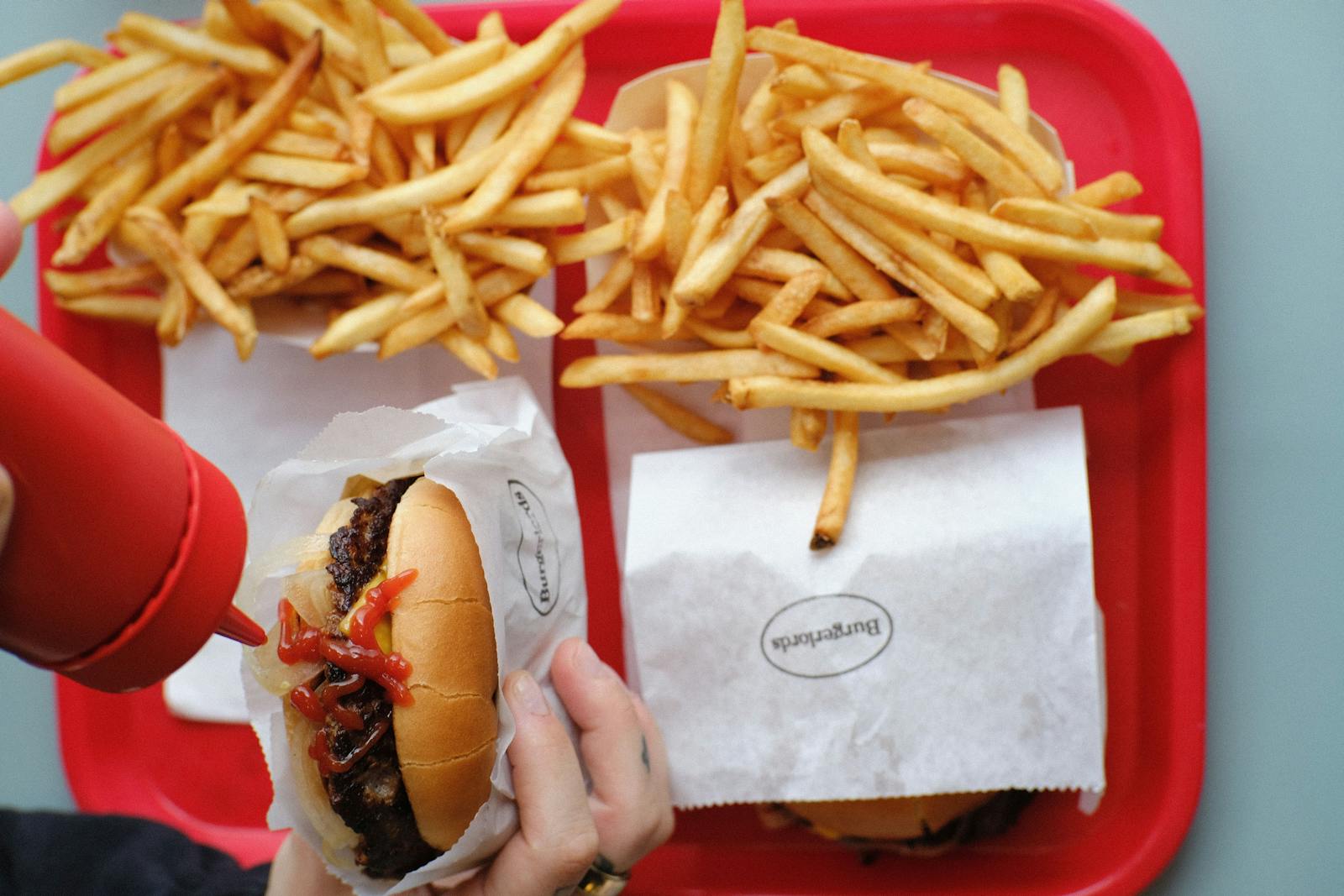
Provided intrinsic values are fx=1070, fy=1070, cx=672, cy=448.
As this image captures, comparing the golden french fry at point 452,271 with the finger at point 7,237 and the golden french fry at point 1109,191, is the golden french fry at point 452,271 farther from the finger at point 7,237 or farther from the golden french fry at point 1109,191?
the golden french fry at point 1109,191

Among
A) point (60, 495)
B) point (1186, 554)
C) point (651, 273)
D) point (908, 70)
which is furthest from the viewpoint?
point (1186, 554)

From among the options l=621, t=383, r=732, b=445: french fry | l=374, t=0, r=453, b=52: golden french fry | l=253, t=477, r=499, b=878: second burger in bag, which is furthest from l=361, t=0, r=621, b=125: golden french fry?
l=253, t=477, r=499, b=878: second burger in bag

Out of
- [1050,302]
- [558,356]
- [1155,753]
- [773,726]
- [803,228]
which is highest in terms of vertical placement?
[803,228]

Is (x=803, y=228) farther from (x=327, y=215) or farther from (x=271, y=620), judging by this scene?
(x=271, y=620)

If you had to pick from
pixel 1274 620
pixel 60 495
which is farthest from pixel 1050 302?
pixel 60 495

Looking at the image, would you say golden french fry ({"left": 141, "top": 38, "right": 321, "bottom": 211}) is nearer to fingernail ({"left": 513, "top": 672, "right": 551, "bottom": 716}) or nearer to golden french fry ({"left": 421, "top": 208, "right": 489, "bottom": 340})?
golden french fry ({"left": 421, "top": 208, "right": 489, "bottom": 340})

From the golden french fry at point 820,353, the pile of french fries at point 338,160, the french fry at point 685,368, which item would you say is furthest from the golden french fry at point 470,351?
the golden french fry at point 820,353

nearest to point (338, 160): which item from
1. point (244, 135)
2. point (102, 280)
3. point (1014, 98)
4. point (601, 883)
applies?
point (244, 135)
